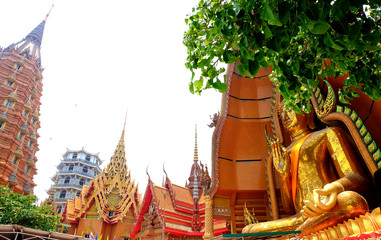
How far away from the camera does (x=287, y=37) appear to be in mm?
1511

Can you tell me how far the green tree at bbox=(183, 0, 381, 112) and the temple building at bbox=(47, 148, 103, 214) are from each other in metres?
37.0

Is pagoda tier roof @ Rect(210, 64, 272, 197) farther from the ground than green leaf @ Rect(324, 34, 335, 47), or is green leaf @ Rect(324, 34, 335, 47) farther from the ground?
pagoda tier roof @ Rect(210, 64, 272, 197)

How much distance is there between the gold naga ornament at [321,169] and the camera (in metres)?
2.61

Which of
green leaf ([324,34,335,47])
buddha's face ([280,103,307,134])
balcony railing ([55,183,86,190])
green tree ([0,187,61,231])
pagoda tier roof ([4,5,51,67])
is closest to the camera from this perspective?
green leaf ([324,34,335,47])

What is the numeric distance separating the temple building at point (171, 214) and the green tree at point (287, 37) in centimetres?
1001

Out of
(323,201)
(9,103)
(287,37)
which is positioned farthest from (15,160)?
(287,37)

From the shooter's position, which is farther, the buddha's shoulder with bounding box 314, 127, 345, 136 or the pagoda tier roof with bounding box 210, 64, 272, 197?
the pagoda tier roof with bounding box 210, 64, 272, 197

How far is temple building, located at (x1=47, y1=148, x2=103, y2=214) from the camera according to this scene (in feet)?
117

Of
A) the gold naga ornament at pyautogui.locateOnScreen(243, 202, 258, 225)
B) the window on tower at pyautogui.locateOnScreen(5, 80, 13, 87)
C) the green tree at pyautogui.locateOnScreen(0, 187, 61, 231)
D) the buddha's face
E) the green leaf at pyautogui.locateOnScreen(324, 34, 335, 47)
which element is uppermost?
the window on tower at pyautogui.locateOnScreen(5, 80, 13, 87)

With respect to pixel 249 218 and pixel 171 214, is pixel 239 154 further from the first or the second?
pixel 171 214

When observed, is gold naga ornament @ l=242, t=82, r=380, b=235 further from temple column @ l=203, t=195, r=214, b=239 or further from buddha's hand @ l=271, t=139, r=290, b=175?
temple column @ l=203, t=195, r=214, b=239

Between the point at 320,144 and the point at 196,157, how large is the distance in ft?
42.3

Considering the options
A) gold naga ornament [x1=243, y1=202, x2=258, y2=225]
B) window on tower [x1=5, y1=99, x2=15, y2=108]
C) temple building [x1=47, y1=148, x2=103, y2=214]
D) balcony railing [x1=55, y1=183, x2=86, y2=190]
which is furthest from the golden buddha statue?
balcony railing [x1=55, y1=183, x2=86, y2=190]

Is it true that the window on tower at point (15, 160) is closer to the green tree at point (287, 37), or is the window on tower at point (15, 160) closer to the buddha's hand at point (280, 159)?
the buddha's hand at point (280, 159)
